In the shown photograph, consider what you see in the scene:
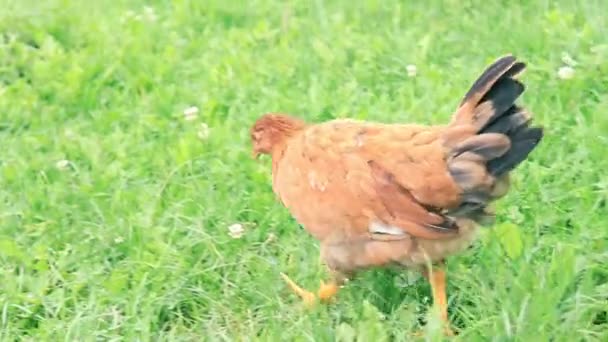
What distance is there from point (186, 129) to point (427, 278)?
177cm

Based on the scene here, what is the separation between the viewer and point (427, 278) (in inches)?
144

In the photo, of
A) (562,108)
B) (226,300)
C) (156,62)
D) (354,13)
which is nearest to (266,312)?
(226,300)

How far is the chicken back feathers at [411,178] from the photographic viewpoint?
3213 mm

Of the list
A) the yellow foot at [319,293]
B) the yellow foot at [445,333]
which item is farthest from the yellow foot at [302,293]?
the yellow foot at [445,333]

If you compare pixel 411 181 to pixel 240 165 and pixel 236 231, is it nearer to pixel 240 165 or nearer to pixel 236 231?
pixel 236 231

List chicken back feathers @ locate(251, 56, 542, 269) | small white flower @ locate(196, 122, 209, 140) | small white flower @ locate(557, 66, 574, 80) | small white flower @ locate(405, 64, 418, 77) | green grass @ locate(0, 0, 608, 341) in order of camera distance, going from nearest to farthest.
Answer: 1. chicken back feathers @ locate(251, 56, 542, 269)
2. green grass @ locate(0, 0, 608, 341)
3. small white flower @ locate(196, 122, 209, 140)
4. small white flower @ locate(557, 66, 574, 80)
5. small white flower @ locate(405, 64, 418, 77)

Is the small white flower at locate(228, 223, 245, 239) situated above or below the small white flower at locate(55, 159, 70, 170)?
above

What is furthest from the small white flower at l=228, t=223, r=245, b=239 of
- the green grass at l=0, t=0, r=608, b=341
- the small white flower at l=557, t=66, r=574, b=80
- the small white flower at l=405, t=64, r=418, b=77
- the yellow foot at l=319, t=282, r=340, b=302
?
the small white flower at l=557, t=66, r=574, b=80

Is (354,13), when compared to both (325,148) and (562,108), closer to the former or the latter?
(562,108)

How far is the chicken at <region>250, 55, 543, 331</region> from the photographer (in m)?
3.22

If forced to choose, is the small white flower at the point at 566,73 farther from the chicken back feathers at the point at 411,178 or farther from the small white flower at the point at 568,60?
the chicken back feathers at the point at 411,178

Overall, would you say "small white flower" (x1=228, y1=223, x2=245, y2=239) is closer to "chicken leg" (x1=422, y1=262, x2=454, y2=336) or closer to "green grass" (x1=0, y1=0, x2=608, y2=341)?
"green grass" (x1=0, y1=0, x2=608, y2=341)

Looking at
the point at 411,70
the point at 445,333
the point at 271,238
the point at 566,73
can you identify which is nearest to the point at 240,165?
the point at 271,238

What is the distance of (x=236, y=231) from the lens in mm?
4098
